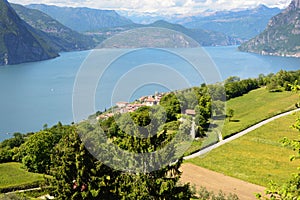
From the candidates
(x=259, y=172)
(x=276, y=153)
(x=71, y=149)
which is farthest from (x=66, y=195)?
(x=276, y=153)

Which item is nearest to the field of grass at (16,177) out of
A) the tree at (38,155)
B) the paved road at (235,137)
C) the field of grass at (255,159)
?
the tree at (38,155)

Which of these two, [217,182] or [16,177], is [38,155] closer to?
[16,177]

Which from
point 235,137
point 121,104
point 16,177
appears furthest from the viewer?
point 235,137

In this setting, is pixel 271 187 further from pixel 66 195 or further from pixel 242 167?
pixel 242 167

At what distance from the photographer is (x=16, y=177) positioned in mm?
25719

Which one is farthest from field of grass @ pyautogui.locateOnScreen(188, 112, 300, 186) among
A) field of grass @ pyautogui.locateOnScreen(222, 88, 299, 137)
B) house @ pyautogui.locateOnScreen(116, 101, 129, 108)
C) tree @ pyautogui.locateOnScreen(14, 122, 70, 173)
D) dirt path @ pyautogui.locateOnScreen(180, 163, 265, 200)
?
tree @ pyautogui.locateOnScreen(14, 122, 70, 173)

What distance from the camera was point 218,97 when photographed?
5453 centimetres

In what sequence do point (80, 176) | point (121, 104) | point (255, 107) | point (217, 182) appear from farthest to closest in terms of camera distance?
point (255, 107), point (217, 182), point (121, 104), point (80, 176)

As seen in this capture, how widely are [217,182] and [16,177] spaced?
15.3 m

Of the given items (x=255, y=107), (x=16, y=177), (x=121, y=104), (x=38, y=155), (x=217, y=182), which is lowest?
(x=255, y=107)

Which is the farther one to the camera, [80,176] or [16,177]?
[16,177]

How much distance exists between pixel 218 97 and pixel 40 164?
3403 cm

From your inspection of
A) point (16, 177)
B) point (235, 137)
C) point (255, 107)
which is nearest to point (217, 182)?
point (16, 177)

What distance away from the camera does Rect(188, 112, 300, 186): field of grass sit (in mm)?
28438
